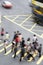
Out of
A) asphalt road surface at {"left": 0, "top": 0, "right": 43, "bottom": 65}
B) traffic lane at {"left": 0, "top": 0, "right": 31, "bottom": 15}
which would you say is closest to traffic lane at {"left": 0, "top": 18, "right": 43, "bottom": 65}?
asphalt road surface at {"left": 0, "top": 0, "right": 43, "bottom": 65}

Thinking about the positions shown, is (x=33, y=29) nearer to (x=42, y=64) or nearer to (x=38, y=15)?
(x=38, y=15)

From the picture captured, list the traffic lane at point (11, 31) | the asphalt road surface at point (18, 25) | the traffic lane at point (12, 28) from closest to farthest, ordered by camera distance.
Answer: the traffic lane at point (11, 31) < the asphalt road surface at point (18, 25) < the traffic lane at point (12, 28)

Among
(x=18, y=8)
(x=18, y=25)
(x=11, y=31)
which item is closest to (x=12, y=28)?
(x=11, y=31)

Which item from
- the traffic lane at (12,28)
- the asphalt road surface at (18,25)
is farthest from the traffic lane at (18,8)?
the traffic lane at (12,28)

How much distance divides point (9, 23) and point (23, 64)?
11.9m

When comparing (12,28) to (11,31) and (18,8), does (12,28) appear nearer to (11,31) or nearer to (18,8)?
(11,31)

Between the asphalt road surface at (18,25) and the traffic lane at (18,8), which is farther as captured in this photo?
the traffic lane at (18,8)

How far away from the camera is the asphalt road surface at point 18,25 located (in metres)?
21.8

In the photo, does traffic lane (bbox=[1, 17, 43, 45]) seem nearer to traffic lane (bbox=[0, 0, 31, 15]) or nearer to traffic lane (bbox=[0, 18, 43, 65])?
traffic lane (bbox=[0, 18, 43, 65])

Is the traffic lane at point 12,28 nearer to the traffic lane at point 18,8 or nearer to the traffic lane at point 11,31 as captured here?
the traffic lane at point 11,31

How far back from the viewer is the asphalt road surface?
21.8 metres

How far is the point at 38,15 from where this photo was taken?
32.9 metres

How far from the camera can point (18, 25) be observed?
31.7m

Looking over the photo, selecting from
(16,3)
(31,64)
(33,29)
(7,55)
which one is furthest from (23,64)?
(16,3)
